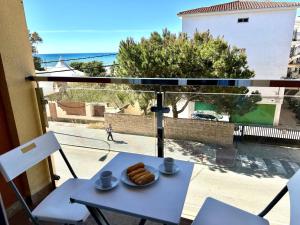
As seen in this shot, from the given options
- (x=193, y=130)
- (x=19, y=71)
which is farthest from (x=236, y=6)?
(x=19, y=71)

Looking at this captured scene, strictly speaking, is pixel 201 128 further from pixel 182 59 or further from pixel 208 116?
pixel 182 59

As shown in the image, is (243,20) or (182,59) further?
(243,20)

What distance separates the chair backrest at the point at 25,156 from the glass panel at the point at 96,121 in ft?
1.79

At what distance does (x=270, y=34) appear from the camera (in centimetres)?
1250

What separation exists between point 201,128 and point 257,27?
13339mm

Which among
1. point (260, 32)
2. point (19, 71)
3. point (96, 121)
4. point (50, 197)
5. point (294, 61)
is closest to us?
point (50, 197)

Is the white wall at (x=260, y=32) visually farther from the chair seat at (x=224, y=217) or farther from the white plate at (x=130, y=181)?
the white plate at (x=130, y=181)

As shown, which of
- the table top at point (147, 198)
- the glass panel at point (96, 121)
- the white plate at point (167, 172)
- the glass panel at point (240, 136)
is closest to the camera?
the table top at point (147, 198)

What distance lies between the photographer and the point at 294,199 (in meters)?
1.09

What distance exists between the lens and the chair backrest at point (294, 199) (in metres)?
1.01

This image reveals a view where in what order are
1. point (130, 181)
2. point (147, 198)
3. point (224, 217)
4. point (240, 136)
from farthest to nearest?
point (240, 136) < point (224, 217) < point (130, 181) < point (147, 198)

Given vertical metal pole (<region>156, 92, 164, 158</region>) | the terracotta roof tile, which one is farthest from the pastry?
the terracotta roof tile

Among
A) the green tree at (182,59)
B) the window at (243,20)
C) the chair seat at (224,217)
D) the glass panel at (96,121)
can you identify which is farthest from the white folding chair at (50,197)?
the window at (243,20)

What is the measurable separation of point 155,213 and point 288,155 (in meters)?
1.40
